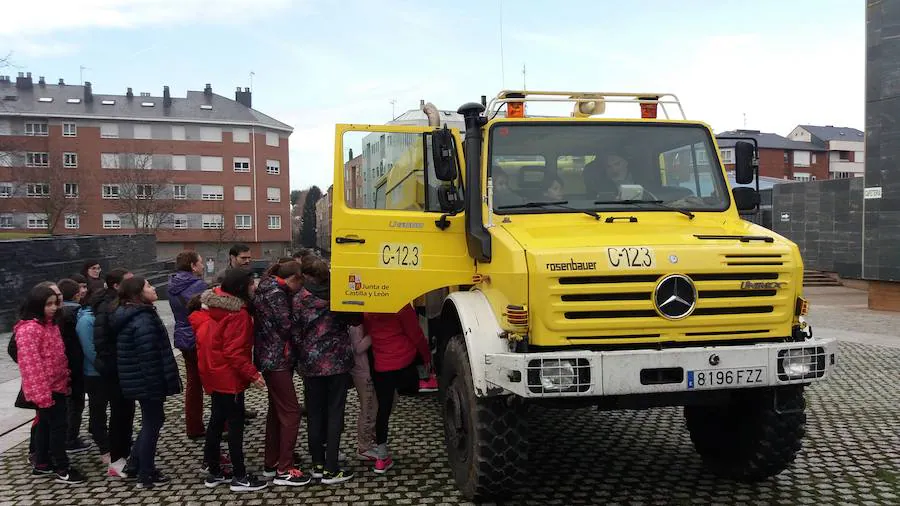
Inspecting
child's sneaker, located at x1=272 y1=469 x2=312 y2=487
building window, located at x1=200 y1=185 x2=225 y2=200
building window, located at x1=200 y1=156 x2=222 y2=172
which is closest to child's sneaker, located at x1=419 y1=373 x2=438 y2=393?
child's sneaker, located at x1=272 y1=469 x2=312 y2=487

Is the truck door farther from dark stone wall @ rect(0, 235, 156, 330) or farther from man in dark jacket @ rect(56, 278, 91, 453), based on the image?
dark stone wall @ rect(0, 235, 156, 330)

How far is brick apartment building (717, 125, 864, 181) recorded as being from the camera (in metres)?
73.9

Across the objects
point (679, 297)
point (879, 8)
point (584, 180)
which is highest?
point (879, 8)

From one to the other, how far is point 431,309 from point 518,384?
2315 mm

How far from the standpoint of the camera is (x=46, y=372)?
555 centimetres

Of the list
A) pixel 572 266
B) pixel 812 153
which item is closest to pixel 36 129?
pixel 572 266

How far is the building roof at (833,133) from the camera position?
80.2 metres

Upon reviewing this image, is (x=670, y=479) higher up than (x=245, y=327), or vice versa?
(x=245, y=327)

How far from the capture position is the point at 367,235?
18.2 feet

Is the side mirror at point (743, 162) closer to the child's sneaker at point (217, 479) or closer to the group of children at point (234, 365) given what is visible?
the group of children at point (234, 365)

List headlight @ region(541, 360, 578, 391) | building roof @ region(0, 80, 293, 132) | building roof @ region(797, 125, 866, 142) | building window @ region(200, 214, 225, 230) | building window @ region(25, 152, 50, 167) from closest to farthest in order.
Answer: headlight @ region(541, 360, 578, 391) → building window @ region(25, 152, 50, 167) → building roof @ region(0, 80, 293, 132) → building window @ region(200, 214, 225, 230) → building roof @ region(797, 125, 866, 142)

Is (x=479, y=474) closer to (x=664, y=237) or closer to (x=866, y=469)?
(x=664, y=237)

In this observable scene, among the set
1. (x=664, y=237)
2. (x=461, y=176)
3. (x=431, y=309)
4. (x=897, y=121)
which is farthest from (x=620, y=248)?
(x=897, y=121)

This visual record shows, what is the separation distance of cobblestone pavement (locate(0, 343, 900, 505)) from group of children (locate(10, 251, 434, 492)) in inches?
9.3
